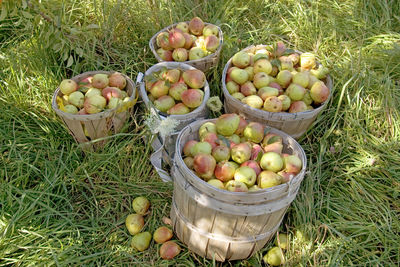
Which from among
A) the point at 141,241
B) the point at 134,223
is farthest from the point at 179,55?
the point at 141,241

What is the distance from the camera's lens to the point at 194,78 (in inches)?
102

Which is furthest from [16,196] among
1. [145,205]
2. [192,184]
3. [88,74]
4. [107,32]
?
[107,32]

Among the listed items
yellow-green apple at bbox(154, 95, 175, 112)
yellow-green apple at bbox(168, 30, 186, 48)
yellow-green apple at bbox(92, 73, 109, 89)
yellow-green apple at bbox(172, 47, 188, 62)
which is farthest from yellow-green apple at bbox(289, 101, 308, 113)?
yellow-green apple at bbox(92, 73, 109, 89)

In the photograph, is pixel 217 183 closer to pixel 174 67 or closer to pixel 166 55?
pixel 174 67

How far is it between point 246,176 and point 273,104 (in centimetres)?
75

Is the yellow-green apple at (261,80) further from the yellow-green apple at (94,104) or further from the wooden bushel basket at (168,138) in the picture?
the yellow-green apple at (94,104)

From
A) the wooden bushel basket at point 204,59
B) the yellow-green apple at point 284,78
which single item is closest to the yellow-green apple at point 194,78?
the wooden bushel basket at point 204,59

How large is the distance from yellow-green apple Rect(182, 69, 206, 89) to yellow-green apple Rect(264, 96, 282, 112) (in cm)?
56

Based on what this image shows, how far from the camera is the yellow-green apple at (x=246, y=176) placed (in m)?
1.87

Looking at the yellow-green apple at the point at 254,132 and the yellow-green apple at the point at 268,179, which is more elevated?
the yellow-green apple at the point at 254,132

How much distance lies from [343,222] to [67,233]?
192 centimetres

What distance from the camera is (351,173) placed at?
8.33 ft

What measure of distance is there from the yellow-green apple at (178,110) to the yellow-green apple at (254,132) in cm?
56

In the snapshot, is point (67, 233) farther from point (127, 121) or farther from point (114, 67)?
point (114, 67)
